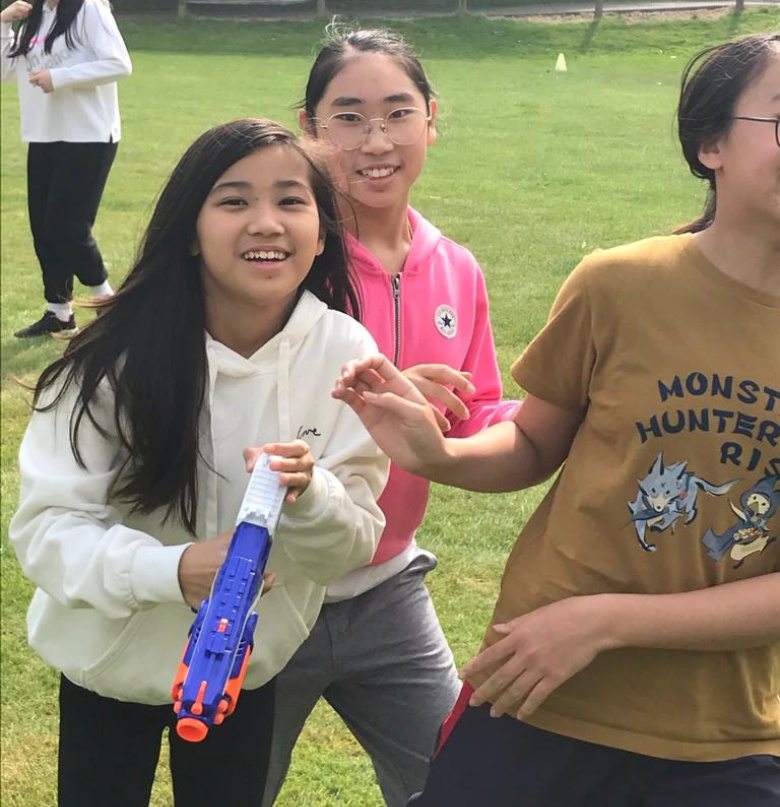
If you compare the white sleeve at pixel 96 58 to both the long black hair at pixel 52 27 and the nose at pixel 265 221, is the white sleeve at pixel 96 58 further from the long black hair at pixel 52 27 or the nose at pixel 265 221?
the nose at pixel 265 221

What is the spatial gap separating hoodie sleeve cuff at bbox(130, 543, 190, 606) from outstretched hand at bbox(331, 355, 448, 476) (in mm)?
349

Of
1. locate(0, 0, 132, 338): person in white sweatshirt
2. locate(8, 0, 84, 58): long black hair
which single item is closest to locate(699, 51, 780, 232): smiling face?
locate(0, 0, 132, 338): person in white sweatshirt

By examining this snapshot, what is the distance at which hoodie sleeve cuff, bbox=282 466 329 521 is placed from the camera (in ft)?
5.79

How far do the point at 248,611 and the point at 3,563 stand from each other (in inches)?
112

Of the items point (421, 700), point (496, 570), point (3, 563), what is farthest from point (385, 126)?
point (3, 563)

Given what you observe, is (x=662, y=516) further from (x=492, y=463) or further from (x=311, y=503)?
(x=311, y=503)

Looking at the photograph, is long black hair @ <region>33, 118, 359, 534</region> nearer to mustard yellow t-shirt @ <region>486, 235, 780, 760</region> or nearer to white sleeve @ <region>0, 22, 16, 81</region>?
mustard yellow t-shirt @ <region>486, 235, 780, 760</region>

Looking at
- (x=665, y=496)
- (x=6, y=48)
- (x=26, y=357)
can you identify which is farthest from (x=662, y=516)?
(x=6, y=48)

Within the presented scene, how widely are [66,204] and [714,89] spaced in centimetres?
503

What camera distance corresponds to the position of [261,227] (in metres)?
1.90

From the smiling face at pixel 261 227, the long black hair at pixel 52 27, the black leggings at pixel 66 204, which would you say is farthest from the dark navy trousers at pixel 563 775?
the long black hair at pixel 52 27

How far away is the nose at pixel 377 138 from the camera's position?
2.31 metres

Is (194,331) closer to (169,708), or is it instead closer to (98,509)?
(98,509)

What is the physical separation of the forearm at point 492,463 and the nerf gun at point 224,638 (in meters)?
0.45
